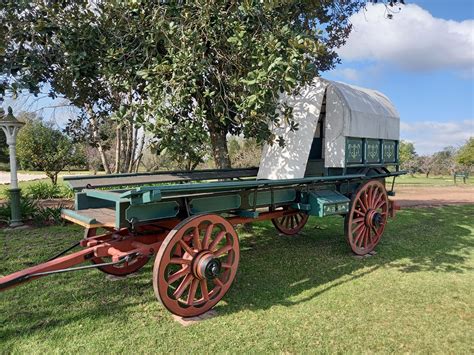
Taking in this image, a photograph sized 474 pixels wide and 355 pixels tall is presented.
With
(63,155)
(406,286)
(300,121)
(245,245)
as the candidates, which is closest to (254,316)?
(406,286)

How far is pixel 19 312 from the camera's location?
3.70 m

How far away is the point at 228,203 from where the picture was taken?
4219 mm

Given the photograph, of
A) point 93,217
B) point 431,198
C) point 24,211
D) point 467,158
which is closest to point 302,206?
point 93,217

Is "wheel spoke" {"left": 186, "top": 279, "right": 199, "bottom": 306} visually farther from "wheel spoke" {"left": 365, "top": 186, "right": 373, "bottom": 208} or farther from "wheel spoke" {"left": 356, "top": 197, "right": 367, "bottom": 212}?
"wheel spoke" {"left": 365, "top": 186, "right": 373, "bottom": 208}

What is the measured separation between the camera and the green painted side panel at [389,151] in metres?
6.66

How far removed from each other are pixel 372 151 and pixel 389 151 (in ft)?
2.29

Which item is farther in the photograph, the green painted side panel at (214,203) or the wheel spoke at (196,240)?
the green painted side panel at (214,203)

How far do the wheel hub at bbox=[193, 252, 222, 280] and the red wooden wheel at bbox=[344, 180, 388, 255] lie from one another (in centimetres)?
261

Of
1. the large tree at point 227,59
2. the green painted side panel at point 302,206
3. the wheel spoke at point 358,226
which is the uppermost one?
the large tree at point 227,59

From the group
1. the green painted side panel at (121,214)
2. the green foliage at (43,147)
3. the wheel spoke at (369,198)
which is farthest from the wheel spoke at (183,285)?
the green foliage at (43,147)

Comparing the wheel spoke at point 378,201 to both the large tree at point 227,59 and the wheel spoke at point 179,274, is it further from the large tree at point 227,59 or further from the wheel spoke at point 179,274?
the wheel spoke at point 179,274

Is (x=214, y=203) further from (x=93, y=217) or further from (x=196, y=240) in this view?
(x=93, y=217)

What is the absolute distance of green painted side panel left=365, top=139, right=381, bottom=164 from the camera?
6.19 m

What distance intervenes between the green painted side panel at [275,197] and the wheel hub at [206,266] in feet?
3.24
